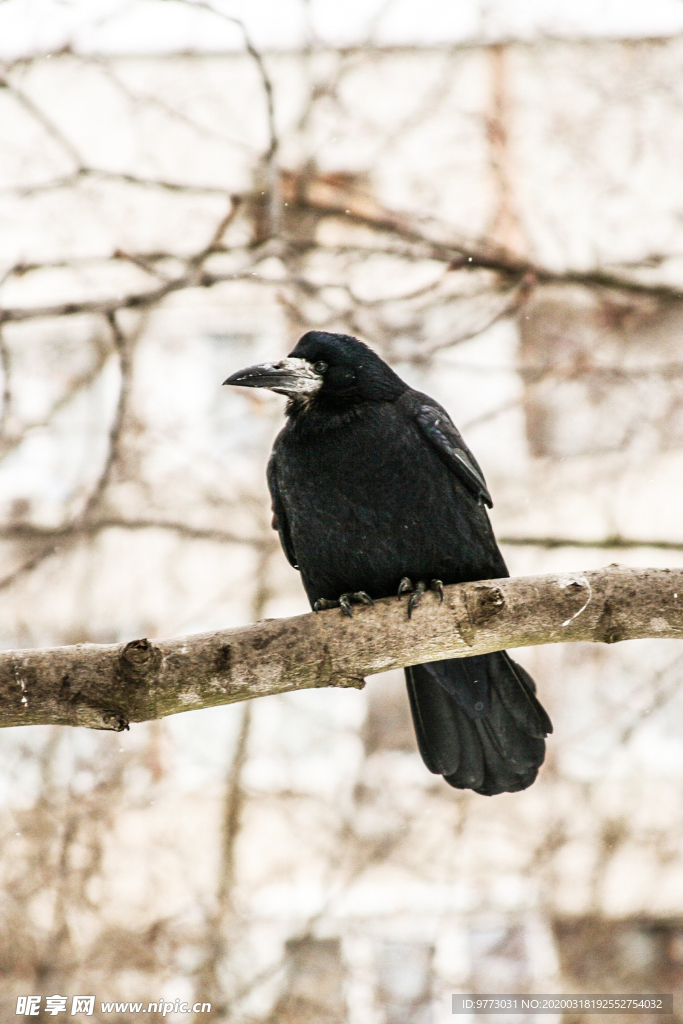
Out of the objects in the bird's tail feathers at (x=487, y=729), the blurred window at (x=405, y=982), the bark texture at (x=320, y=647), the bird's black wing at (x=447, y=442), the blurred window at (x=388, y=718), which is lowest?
the blurred window at (x=405, y=982)

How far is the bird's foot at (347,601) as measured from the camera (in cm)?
280

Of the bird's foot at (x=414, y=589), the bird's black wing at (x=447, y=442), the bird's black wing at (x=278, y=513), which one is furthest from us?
the bird's black wing at (x=278, y=513)

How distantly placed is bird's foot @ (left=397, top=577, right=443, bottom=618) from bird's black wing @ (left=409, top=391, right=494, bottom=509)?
480 mm

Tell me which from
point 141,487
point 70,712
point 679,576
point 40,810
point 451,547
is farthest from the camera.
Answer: point 141,487

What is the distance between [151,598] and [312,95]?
10.6 feet

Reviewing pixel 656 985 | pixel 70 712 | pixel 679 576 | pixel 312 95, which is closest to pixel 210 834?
pixel 656 985

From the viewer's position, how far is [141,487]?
5.35m

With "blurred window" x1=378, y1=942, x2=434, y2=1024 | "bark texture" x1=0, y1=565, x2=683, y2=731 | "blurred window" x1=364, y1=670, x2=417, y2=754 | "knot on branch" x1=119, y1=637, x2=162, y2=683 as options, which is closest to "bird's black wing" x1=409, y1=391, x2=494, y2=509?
"bark texture" x1=0, y1=565, x2=683, y2=731

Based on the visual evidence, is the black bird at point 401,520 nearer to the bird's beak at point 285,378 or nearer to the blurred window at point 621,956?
the bird's beak at point 285,378

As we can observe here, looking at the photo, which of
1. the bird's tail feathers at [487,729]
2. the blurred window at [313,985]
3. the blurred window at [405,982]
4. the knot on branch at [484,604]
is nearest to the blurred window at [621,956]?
the blurred window at [405,982]

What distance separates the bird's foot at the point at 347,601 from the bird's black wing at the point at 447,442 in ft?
1.91

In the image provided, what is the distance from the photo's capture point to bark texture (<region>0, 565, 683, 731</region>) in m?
2.46

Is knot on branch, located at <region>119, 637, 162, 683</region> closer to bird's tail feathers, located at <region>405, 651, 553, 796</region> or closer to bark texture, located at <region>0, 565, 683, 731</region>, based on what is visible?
bark texture, located at <region>0, 565, 683, 731</region>

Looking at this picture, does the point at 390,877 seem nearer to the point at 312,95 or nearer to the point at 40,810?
the point at 40,810
